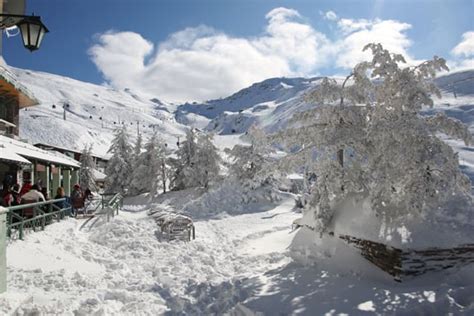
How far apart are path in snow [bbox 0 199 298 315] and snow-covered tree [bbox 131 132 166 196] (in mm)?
25489

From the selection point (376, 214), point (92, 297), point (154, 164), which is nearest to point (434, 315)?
point (376, 214)

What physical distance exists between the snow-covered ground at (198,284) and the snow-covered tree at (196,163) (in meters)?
25.5

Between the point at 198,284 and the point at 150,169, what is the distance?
108 feet

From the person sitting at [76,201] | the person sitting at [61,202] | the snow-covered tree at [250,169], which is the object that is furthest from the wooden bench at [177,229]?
the snow-covered tree at [250,169]

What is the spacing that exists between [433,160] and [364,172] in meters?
1.61

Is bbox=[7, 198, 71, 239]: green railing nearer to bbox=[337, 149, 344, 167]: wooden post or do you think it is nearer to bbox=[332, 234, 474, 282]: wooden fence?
bbox=[337, 149, 344, 167]: wooden post

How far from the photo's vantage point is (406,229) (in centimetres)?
761

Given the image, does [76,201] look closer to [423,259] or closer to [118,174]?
[423,259]

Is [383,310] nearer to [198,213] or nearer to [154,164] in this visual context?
[198,213]

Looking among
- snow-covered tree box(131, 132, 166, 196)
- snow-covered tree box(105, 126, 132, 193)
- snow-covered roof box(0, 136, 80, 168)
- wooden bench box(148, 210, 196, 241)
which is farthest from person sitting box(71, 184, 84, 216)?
snow-covered tree box(105, 126, 132, 193)

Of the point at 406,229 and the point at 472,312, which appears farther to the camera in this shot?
the point at 406,229

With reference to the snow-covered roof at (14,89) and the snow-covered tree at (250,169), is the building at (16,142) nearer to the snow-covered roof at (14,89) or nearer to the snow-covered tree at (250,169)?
the snow-covered roof at (14,89)

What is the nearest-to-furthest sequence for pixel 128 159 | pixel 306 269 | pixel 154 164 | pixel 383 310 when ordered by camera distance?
pixel 383 310, pixel 306 269, pixel 154 164, pixel 128 159

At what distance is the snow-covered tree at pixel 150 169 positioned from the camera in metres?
40.3
